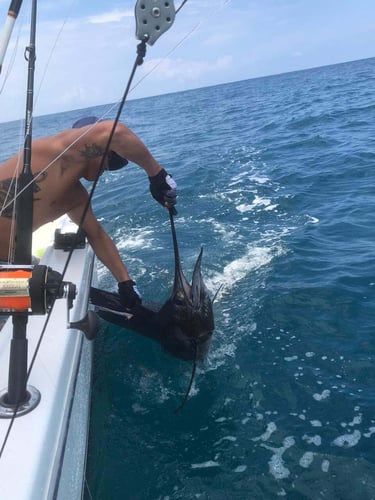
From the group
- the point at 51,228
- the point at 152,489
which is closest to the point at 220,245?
the point at 51,228

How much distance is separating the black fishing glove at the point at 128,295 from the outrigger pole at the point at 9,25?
1964mm

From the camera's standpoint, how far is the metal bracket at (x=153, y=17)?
1.96 m

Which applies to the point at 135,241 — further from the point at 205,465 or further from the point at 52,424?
the point at 52,424

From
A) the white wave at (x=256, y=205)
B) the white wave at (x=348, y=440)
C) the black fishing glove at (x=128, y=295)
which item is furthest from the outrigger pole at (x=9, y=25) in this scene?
the white wave at (x=256, y=205)

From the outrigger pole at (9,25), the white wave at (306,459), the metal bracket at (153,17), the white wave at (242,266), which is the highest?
the outrigger pole at (9,25)

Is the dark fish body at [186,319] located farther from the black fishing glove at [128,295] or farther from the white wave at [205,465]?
the white wave at [205,465]

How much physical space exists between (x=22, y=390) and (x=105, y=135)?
1.55 meters

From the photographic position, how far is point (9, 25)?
200cm

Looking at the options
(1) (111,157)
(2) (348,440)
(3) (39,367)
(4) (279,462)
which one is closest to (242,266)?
(1) (111,157)

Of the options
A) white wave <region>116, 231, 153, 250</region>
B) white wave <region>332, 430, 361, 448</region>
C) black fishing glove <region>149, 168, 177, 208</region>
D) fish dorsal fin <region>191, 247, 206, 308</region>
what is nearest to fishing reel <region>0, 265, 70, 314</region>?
black fishing glove <region>149, 168, 177, 208</region>

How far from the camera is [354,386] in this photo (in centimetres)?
316

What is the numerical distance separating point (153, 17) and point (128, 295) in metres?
2.14

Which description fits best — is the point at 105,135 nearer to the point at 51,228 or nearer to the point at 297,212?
the point at 51,228

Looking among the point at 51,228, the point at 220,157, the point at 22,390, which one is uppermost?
the point at 22,390
